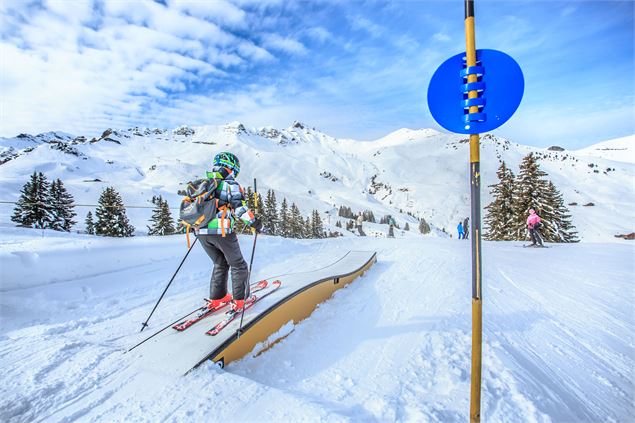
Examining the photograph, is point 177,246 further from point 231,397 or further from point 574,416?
point 574,416

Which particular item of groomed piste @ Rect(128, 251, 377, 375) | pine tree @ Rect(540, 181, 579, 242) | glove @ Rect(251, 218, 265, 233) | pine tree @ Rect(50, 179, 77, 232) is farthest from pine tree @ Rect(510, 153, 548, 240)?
pine tree @ Rect(50, 179, 77, 232)

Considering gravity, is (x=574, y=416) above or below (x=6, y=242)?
below

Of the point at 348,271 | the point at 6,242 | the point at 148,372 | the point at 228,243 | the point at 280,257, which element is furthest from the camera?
Result: the point at 280,257

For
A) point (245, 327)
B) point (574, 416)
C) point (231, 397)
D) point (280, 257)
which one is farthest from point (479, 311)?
point (280, 257)

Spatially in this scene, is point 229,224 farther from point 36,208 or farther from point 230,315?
point 36,208

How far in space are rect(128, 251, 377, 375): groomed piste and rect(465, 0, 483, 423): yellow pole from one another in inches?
90.9

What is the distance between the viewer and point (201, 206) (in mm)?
3865

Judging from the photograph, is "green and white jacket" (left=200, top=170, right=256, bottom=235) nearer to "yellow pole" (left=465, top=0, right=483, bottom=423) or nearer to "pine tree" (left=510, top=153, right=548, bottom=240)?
"yellow pole" (left=465, top=0, right=483, bottom=423)

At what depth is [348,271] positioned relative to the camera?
6.50 metres

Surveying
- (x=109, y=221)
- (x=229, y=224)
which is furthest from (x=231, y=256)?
(x=109, y=221)

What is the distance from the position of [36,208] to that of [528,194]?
43108mm

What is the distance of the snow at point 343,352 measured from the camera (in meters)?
2.29

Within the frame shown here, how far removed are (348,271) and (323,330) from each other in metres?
2.49

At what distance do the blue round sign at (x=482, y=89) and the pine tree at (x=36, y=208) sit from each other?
115 ft
